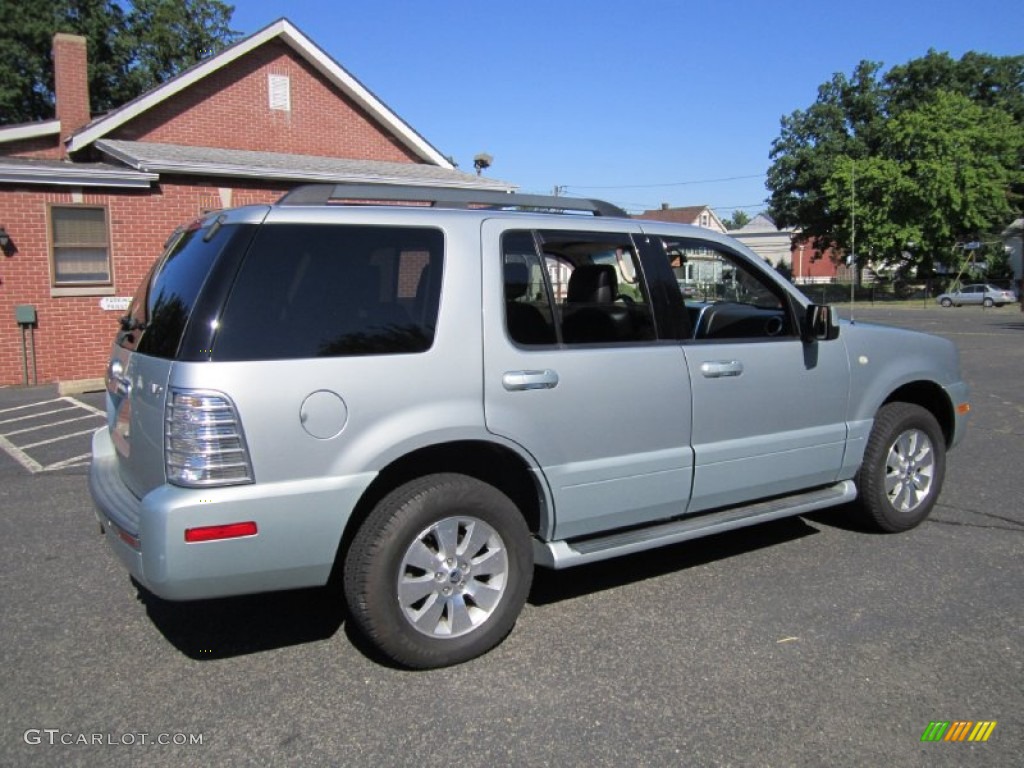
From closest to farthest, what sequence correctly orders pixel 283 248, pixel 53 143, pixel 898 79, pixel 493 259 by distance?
pixel 283 248 → pixel 493 259 → pixel 53 143 → pixel 898 79

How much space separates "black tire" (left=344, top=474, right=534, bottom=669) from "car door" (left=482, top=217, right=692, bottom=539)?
280mm

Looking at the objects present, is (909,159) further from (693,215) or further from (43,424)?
(43,424)

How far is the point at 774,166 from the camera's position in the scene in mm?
56906

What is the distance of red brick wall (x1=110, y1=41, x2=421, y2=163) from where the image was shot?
54.1 ft

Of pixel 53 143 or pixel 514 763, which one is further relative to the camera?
pixel 53 143

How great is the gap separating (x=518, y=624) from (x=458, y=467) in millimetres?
852

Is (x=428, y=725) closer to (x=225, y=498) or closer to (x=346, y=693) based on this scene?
(x=346, y=693)

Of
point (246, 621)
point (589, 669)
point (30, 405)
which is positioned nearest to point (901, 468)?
point (589, 669)

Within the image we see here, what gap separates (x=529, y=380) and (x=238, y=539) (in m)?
1.34

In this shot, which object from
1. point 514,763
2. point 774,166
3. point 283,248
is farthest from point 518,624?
point 774,166

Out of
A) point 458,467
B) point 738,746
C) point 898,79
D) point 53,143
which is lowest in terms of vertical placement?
point 738,746

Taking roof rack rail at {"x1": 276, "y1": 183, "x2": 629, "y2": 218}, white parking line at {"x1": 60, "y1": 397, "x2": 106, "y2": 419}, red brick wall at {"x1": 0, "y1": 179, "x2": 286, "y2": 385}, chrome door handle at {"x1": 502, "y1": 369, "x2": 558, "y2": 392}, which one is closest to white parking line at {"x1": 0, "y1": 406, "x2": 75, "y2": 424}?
white parking line at {"x1": 60, "y1": 397, "x2": 106, "y2": 419}

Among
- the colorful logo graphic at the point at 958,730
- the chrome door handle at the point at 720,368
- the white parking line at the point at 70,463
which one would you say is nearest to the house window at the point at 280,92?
the white parking line at the point at 70,463

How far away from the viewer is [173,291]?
334cm
